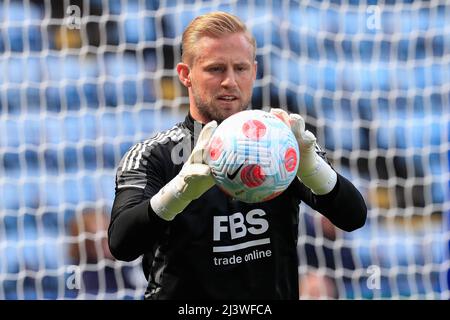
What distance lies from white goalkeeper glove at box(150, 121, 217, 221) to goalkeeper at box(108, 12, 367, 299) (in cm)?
4

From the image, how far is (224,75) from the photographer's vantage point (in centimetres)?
269

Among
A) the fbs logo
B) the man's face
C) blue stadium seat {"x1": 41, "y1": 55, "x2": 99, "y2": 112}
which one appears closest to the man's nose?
the man's face

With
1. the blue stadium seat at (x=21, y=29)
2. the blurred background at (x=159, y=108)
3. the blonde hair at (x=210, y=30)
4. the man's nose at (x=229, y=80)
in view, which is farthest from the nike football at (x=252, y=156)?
the blue stadium seat at (x=21, y=29)

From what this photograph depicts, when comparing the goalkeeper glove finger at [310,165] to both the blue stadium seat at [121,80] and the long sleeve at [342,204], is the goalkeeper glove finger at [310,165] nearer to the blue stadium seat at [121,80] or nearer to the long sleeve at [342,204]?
the long sleeve at [342,204]

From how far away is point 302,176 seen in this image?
8.40ft

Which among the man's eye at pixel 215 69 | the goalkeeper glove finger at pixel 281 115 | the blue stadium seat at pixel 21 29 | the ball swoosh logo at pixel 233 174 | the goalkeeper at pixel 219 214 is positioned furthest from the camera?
the blue stadium seat at pixel 21 29

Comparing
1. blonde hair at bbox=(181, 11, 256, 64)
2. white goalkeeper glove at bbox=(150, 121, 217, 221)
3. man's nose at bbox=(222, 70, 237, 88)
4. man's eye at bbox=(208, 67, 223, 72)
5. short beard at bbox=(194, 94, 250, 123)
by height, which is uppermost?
blonde hair at bbox=(181, 11, 256, 64)

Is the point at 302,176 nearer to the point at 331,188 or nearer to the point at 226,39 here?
the point at 331,188

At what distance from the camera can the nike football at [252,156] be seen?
2332 mm

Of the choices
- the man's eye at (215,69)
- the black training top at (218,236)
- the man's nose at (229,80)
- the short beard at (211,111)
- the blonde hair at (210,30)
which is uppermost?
the blonde hair at (210,30)

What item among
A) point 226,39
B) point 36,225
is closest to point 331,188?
point 226,39

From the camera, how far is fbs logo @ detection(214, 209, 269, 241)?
266 cm

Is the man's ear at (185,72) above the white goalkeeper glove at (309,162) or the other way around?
above

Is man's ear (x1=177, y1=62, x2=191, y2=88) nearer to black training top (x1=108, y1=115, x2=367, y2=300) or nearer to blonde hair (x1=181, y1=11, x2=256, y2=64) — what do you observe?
blonde hair (x1=181, y1=11, x2=256, y2=64)
